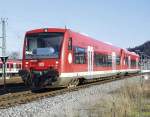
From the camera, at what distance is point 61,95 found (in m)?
18.8

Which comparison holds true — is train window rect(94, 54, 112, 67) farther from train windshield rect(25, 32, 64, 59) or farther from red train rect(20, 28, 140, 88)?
train windshield rect(25, 32, 64, 59)

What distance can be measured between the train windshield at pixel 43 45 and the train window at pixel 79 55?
6.85 ft

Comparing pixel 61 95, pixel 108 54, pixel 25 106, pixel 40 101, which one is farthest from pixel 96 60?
pixel 25 106

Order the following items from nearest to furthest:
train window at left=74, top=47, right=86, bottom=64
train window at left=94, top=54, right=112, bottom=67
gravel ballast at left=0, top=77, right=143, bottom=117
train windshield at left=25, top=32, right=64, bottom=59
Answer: gravel ballast at left=0, top=77, right=143, bottom=117, train windshield at left=25, top=32, right=64, bottom=59, train window at left=74, top=47, right=86, bottom=64, train window at left=94, top=54, right=112, bottom=67

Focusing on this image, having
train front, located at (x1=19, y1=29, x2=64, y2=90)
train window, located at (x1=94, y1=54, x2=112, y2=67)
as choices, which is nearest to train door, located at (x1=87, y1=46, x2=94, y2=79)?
train window, located at (x1=94, y1=54, x2=112, y2=67)

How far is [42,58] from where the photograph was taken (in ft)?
67.6

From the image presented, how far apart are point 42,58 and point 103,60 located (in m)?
11.1

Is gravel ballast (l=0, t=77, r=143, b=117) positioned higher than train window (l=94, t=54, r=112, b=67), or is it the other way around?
train window (l=94, t=54, r=112, b=67)

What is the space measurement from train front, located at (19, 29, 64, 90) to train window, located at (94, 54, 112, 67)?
7437mm

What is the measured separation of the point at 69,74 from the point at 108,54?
42.1 feet

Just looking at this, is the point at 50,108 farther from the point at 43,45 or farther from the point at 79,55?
the point at 79,55

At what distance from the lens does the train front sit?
20.3 metres

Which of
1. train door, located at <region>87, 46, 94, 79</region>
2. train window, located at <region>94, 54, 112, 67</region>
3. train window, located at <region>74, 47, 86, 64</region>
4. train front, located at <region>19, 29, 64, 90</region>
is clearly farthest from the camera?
train window, located at <region>94, 54, 112, 67</region>

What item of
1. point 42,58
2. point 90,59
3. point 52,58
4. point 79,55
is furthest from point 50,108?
point 90,59
